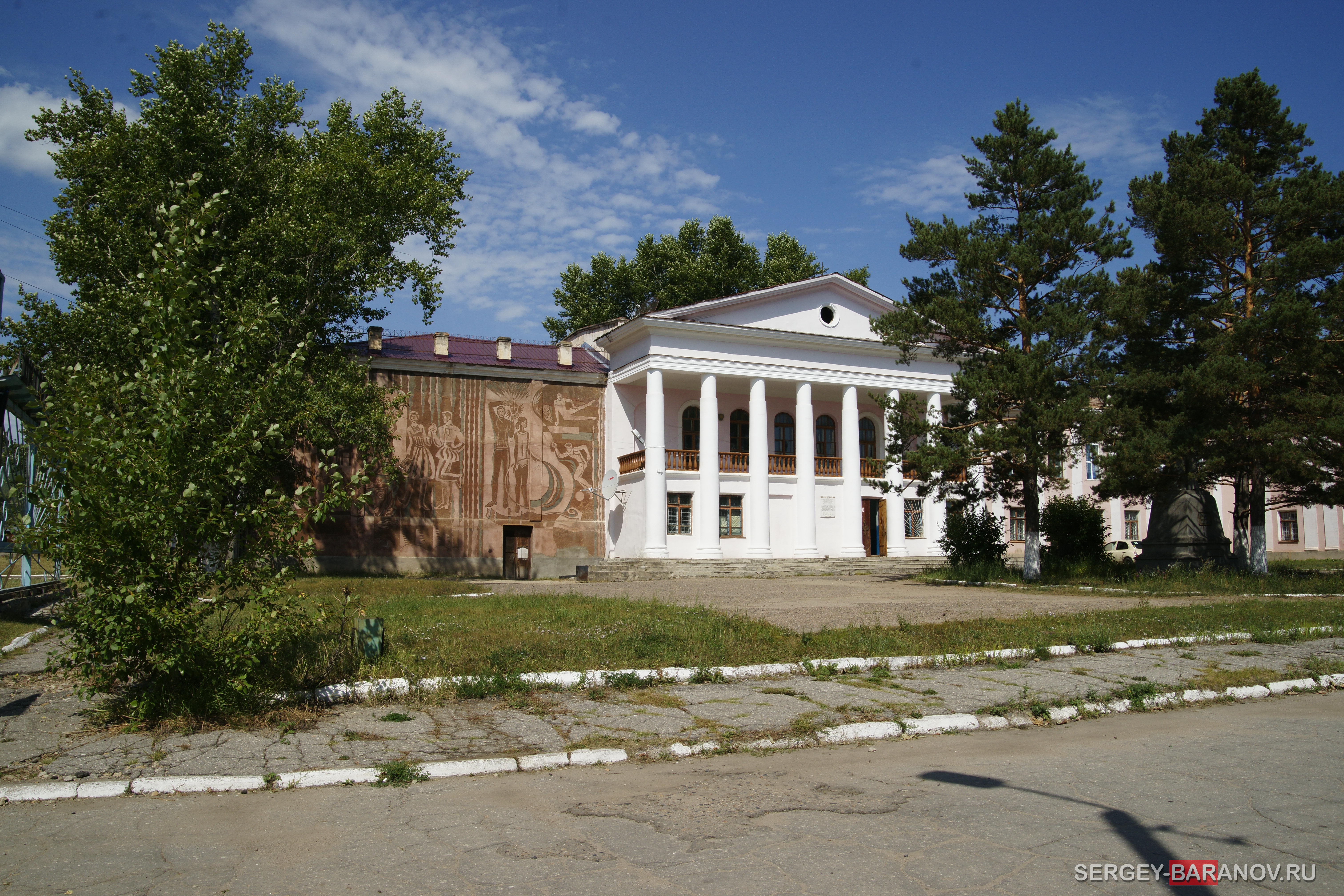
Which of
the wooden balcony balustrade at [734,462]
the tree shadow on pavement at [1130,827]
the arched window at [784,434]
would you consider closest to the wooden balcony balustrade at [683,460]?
the wooden balcony balustrade at [734,462]

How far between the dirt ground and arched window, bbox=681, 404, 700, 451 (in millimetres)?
10363

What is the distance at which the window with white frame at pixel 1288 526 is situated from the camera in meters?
45.8

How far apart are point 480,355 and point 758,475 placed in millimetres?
11779

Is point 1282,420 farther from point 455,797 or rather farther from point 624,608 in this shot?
point 455,797

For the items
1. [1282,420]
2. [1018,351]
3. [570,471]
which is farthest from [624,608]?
[570,471]

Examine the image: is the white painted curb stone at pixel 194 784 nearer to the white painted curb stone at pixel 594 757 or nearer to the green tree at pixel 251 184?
the white painted curb stone at pixel 594 757

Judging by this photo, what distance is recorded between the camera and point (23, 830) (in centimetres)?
439

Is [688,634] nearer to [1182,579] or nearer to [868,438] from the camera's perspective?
[1182,579]

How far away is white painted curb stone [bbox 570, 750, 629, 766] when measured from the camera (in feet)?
18.8

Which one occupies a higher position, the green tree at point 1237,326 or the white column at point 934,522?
the green tree at point 1237,326

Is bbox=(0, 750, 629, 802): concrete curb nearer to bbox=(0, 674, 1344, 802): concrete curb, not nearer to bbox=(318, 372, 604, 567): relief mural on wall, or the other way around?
bbox=(0, 674, 1344, 802): concrete curb

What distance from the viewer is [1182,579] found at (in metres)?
19.2

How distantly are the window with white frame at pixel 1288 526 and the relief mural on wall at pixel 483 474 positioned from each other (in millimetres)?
36279

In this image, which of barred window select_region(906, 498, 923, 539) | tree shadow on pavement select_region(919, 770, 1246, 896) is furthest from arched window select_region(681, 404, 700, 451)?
tree shadow on pavement select_region(919, 770, 1246, 896)
